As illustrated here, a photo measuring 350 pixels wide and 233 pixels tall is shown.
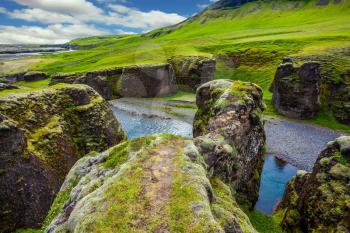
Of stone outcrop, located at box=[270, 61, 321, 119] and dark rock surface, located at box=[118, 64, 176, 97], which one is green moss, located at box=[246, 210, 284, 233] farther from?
dark rock surface, located at box=[118, 64, 176, 97]

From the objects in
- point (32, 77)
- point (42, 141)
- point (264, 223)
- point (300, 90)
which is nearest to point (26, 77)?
point (32, 77)

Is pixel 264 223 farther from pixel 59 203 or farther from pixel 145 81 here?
pixel 145 81

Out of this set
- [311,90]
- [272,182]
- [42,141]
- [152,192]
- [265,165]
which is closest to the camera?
[152,192]

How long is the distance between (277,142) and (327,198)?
42.3 meters

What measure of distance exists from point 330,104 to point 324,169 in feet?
201

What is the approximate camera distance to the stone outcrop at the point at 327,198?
1013 inches

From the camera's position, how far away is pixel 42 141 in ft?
115

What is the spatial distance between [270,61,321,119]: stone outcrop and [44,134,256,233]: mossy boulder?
70.1m

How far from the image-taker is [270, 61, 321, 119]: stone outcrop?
8131 centimetres

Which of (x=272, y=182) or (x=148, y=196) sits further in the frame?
(x=272, y=182)

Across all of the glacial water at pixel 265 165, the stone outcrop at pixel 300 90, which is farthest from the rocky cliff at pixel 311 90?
the glacial water at pixel 265 165

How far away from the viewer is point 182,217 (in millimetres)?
12414

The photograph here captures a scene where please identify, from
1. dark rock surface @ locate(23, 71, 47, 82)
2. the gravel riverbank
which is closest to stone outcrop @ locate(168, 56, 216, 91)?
the gravel riverbank

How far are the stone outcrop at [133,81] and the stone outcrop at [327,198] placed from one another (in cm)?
8811
